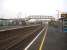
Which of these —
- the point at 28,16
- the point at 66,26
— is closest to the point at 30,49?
the point at 66,26

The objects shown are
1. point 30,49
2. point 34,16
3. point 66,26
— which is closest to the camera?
point 30,49

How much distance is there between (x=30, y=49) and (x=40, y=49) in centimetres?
74

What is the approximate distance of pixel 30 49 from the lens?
47.2ft

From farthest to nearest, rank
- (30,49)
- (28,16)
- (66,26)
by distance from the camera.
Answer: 1. (28,16)
2. (66,26)
3. (30,49)

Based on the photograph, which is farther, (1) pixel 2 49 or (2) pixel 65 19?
(2) pixel 65 19

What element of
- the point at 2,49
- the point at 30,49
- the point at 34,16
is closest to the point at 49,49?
the point at 30,49

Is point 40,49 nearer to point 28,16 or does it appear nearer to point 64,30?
point 64,30

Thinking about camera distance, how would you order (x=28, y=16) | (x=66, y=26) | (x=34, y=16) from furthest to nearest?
1. (x=34, y=16)
2. (x=28, y=16)
3. (x=66, y=26)

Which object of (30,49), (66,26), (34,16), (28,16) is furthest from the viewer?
(34,16)

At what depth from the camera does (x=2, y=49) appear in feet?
49.5

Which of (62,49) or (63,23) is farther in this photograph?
(63,23)

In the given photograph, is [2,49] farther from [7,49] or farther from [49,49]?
[49,49]

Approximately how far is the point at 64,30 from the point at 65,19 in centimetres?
215

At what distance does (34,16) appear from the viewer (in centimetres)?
19575
